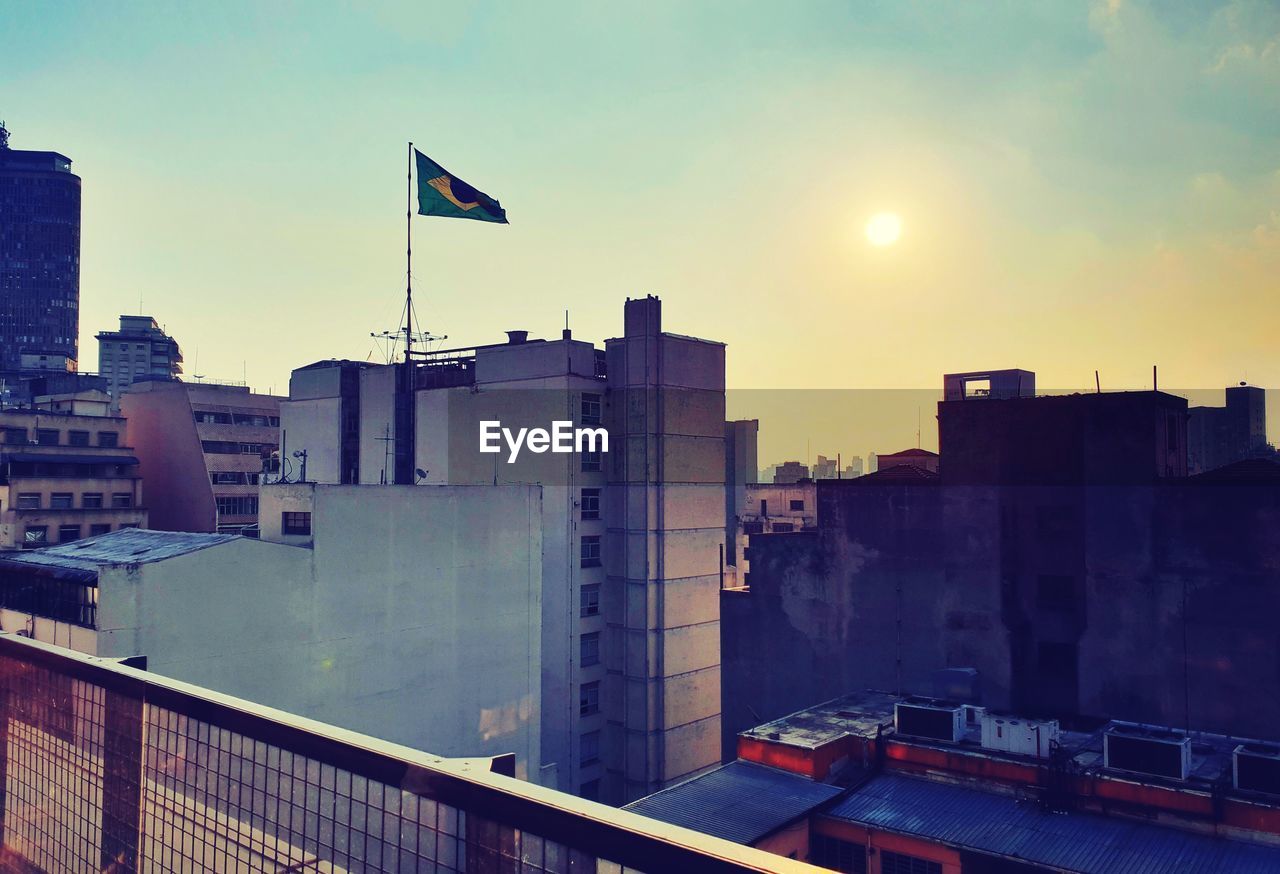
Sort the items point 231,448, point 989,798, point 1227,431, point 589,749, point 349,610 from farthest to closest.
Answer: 1. point 1227,431
2. point 231,448
3. point 589,749
4. point 349,610
5. point 989,798

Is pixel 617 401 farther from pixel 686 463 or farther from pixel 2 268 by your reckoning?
pixel 2 268

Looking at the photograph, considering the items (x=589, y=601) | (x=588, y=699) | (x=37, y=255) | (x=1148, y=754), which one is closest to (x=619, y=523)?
(x=589, y=601)

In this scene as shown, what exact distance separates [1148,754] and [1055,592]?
15439 millimetres

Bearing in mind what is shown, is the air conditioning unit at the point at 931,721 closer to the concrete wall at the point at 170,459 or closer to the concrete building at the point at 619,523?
the concrete building at the point at 619,523

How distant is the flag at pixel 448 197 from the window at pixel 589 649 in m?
22.7

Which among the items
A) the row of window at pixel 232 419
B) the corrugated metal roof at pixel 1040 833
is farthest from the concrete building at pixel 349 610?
the row of window at pixel 232 419

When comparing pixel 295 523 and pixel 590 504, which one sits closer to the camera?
pixel 295 523

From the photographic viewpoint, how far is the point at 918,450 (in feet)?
249

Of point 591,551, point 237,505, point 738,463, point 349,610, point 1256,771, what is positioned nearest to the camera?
point 1256,771

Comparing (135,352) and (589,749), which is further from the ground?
(135,352)

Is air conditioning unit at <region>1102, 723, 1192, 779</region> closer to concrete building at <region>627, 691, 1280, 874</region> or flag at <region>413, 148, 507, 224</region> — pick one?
concrete building at <region>627, 691, 1280, 874</region>

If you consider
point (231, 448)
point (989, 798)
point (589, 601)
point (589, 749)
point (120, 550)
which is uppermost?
point (231, 448)

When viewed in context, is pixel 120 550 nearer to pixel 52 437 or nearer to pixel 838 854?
pixel 838 854

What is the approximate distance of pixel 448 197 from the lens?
4428cm
